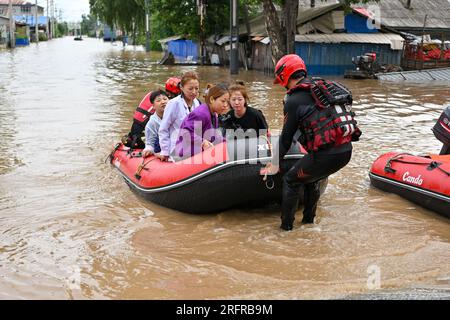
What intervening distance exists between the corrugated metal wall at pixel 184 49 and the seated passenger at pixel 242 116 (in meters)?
30.8

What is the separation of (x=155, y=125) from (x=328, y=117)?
8.22ft

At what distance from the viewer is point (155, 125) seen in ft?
20.8

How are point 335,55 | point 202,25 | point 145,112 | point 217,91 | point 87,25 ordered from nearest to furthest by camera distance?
point 217,91 < point 145,112 < point 335,55 < point 202,25 < point 87,25

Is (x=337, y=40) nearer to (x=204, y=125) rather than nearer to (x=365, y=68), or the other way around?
(x=365, y=68)

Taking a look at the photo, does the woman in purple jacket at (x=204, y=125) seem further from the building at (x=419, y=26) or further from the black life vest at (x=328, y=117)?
the building at (x=419, y=26)

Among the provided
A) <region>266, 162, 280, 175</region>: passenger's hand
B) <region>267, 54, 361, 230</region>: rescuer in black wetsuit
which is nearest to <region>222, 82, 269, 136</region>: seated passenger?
<region>266, 162, 280, 175</region>: passenger's hand

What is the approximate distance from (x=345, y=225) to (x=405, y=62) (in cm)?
1976

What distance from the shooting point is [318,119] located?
176 inches

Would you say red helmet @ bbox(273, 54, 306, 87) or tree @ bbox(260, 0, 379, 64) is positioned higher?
tree @ bbox(260, 0, 379, 64)

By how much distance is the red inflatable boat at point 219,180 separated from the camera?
16.7 ft

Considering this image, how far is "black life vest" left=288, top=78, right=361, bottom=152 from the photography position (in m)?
4.46

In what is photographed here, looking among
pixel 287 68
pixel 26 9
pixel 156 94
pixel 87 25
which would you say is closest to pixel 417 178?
pixel 287 68

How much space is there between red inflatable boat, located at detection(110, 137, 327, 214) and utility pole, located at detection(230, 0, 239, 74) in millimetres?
18097

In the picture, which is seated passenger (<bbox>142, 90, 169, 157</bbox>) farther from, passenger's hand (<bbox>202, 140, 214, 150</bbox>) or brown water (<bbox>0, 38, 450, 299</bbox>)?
passenger's hand (<bbox>202, 140, 214, 150</bbox>)
